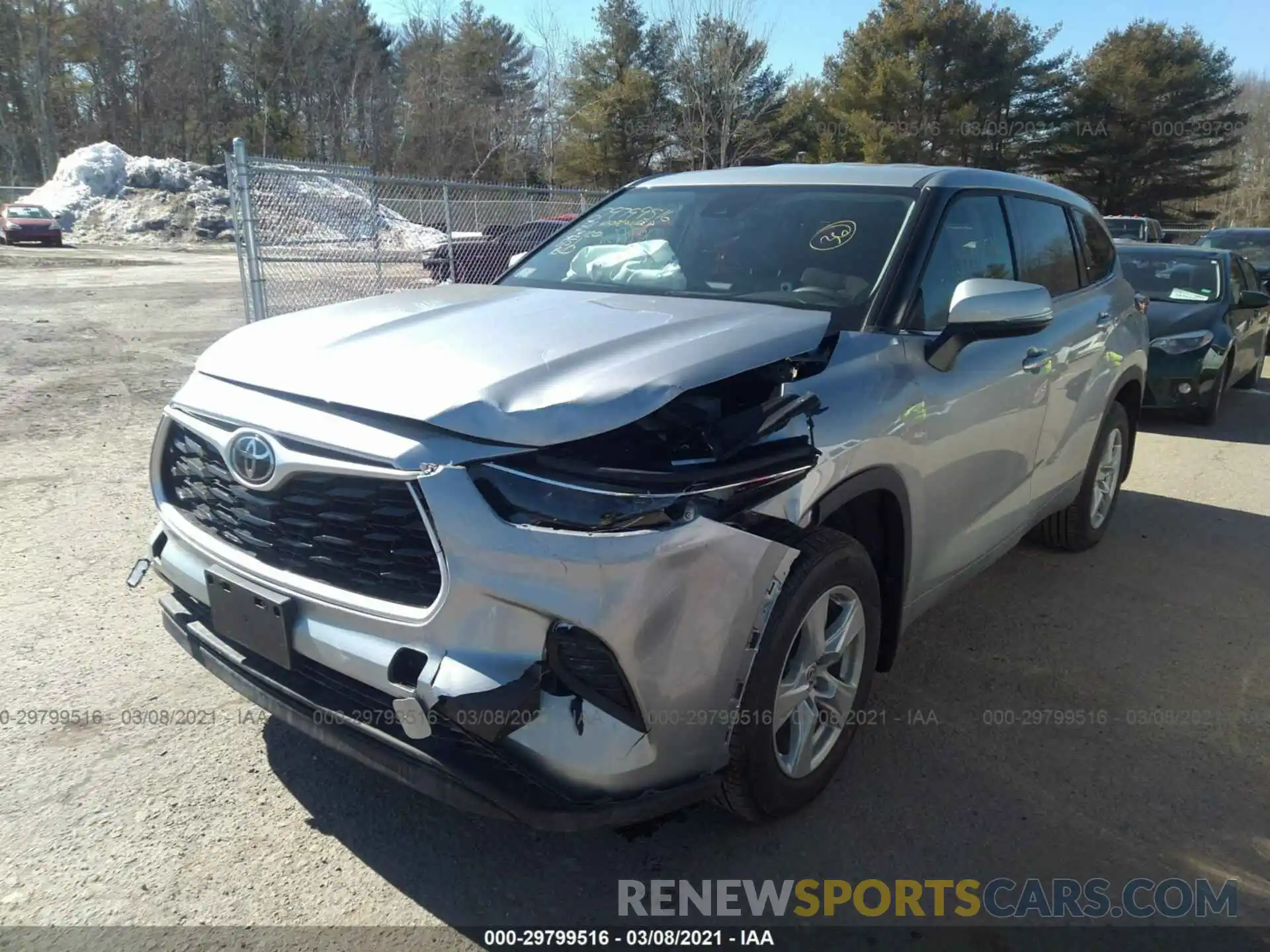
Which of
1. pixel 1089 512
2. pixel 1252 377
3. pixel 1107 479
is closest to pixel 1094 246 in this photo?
pixel 1107 479

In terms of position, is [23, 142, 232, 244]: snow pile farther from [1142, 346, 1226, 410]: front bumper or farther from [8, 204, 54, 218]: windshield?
[1142, 346, 1226, 410]: front bumper

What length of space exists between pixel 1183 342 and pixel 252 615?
29.3 feet

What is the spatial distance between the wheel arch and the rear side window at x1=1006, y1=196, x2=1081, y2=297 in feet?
5.35

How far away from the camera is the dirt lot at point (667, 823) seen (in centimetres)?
255

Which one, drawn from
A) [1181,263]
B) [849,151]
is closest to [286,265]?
[1181,263]

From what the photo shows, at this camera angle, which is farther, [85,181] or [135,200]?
[85,181]

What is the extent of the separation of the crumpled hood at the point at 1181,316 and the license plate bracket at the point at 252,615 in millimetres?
8802

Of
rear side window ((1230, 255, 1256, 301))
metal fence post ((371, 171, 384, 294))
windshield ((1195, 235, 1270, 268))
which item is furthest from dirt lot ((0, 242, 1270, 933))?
windshield ((1195, 235, 1270, 268))

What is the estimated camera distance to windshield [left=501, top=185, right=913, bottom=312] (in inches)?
133

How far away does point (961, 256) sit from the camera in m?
3.62

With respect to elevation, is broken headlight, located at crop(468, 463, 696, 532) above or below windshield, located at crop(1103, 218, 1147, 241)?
below

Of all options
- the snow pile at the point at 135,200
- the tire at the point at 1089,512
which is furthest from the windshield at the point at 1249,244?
the snow pile at the point at 135,200

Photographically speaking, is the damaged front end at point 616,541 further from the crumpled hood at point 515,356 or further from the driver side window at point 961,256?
the driver side window at point 961,256

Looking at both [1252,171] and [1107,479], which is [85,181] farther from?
[1252,171]
